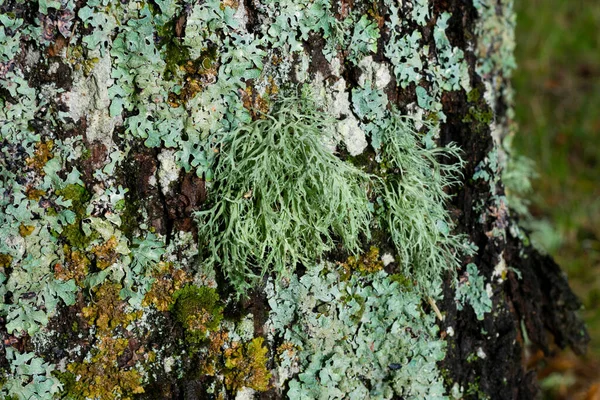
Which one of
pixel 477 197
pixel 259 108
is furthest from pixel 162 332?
pixel 477 197

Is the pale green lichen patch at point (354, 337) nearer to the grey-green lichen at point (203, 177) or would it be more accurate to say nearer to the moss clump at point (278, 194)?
the grey-green lichen at point (203, 177)

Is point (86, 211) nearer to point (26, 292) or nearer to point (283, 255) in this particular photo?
point (26, 292)

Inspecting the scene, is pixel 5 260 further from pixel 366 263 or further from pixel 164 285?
pixel 366 263

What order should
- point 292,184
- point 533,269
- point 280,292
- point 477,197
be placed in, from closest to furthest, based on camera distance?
point 292,184
point 280,292
point 477,197
point 533,269

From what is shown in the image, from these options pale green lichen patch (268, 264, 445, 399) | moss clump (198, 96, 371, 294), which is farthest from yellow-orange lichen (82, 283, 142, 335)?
pale green lichen patch (268, 264, 445, 399)

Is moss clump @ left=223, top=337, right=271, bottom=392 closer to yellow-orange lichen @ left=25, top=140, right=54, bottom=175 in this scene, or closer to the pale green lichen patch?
the pale green lichen patch

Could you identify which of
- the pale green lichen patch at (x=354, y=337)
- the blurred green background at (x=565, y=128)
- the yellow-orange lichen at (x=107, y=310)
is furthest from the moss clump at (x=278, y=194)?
the blurred green background at (x=565, y=128)

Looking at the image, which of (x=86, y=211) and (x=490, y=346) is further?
(x=490, y=346)
